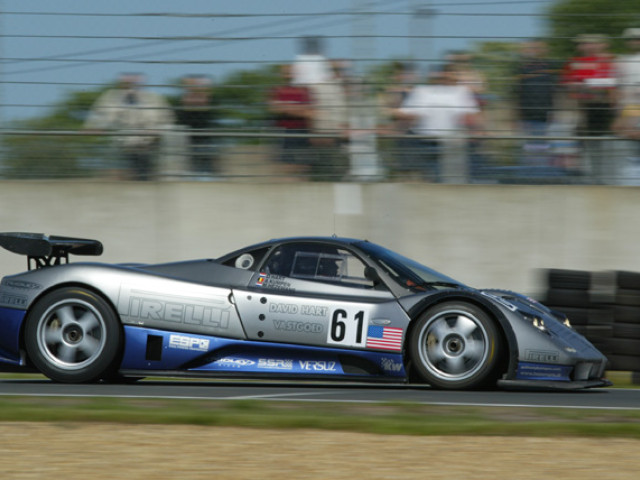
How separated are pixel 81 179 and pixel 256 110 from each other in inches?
82.8

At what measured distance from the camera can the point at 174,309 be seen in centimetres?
734

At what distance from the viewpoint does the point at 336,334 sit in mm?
7086

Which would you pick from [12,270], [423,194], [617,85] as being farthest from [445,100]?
[12,270]

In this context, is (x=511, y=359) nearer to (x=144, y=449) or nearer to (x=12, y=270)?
(x=144, y=449)

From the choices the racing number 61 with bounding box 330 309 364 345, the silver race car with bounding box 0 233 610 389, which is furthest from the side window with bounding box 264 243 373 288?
the racing number 61 with bounding box 330 309 364 345

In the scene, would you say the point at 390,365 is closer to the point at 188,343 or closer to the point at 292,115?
the point at 188,343

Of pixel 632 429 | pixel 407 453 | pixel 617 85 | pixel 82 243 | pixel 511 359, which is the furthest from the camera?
pixel 617 85

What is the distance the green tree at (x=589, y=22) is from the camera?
10.3m

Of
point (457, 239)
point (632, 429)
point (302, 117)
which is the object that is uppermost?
point (302, 117)

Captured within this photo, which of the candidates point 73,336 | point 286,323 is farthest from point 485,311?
point 73,336

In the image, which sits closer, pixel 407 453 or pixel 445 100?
pixel 407 453

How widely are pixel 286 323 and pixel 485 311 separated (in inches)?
55.4

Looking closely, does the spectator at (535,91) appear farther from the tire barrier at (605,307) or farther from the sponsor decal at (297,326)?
the sponsor decal at (297,326)

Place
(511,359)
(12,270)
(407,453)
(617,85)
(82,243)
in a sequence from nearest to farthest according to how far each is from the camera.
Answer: (407,453) < (511,359) < (82,243) < (617,85) < (12,270)
